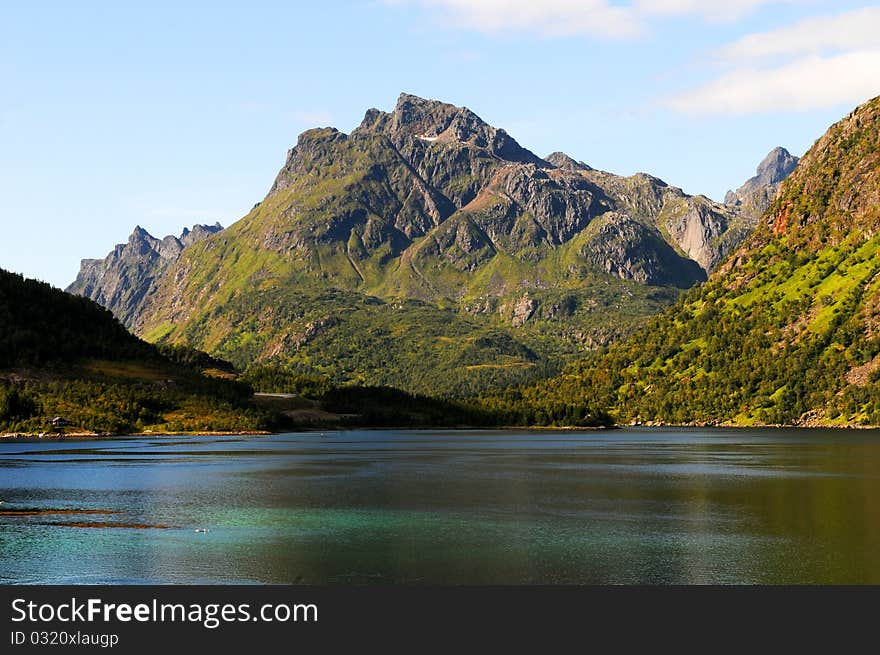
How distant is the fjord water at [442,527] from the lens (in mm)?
74688

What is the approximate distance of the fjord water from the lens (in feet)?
245

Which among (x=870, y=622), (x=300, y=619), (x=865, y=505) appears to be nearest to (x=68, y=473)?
(x=300, y=619)

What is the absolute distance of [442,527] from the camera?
9825 cm

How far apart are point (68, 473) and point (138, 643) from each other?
387ft

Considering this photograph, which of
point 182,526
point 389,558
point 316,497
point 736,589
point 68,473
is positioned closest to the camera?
point 736,589

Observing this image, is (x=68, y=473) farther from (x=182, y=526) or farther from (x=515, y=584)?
(x=515, y=584)

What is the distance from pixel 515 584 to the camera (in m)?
70.2

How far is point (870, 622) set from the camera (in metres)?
60.9

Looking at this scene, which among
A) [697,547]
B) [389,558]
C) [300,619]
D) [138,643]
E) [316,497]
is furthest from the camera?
[316,497]

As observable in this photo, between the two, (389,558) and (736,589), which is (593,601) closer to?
(736,589)

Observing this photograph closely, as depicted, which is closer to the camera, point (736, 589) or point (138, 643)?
point (138, 643)

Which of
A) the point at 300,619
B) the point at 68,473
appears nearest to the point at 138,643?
the point at 300,619

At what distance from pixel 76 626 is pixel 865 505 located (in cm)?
9245

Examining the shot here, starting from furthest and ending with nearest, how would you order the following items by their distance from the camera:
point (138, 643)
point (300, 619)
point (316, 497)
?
point (316, 497), point (300, 619), point (138, 643)
